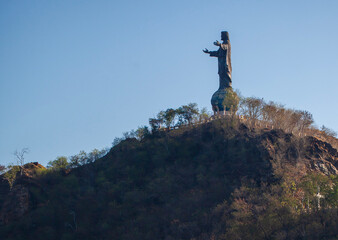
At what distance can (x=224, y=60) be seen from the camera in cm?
5428

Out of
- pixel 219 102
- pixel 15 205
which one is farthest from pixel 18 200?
pixel 219 102

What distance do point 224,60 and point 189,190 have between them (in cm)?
1522

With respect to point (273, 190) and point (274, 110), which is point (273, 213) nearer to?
point (273, 190)

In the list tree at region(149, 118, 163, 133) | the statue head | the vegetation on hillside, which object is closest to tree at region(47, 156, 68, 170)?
the vegetation on hillside

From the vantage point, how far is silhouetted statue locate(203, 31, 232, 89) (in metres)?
53.8

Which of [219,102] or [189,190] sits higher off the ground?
[219,102]

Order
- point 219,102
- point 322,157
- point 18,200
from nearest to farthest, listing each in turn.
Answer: point 322,157 < point 18,200 < point 219,102

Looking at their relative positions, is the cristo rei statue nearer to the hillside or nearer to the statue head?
the statue head

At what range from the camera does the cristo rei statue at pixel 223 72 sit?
52062 millimetres

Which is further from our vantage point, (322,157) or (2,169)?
(2,169)

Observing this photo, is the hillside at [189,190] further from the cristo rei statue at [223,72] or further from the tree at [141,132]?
the cristo rei statue at [223,72]

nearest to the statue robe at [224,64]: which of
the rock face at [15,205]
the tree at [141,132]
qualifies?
the tree at [141,132]

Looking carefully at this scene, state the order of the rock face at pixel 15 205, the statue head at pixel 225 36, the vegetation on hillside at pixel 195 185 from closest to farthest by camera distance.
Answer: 1. the vegetation on hillside at pixel 195 185
2. the rock face at pixel 15 205
3. the statue head at pixel 225 36

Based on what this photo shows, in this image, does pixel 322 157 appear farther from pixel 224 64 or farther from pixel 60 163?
pixel 60 163
